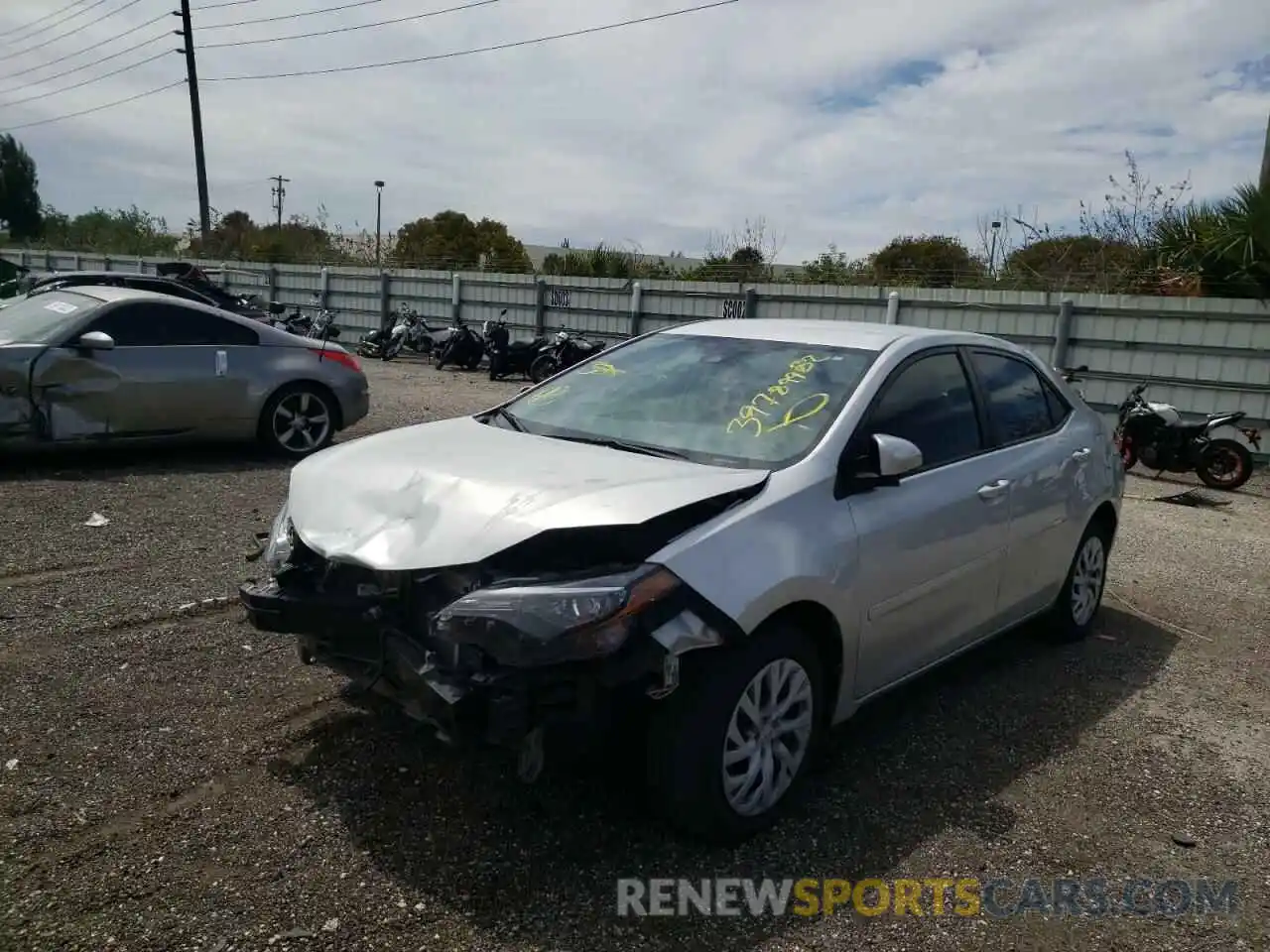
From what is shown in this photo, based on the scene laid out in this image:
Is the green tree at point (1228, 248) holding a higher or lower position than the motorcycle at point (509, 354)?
higher

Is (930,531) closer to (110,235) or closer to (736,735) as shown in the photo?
(736,735)

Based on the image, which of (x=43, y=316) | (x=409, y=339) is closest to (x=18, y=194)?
(x=409, y=339)

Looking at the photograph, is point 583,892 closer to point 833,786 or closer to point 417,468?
point 833,786

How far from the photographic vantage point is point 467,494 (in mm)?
3135

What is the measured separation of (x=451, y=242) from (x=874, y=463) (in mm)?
40863

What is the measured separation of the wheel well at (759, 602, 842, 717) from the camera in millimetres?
3189

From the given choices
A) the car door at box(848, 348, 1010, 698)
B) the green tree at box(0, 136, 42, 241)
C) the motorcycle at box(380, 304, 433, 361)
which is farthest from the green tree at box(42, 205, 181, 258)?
the car door at box(848, 348, 1010, 698)

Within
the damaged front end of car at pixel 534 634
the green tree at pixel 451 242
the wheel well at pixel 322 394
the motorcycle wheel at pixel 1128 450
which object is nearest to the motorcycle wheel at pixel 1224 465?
the motorcycle wheel at pixel 1128 450

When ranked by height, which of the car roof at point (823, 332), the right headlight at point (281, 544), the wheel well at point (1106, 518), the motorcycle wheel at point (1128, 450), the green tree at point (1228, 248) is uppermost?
the green tree at point (1228, 248)

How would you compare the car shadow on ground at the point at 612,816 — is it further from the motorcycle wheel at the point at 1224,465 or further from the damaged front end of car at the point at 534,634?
the motorcycle wheel at the point at 1224,465

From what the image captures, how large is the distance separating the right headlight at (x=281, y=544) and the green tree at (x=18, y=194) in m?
61.9

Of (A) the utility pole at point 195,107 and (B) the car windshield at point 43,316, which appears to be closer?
(B) the car windshield at point 43,316

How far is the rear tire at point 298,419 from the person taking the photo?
8.80 metres

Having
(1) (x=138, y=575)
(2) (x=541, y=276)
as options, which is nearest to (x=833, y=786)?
(1) (x=138, y=575)
